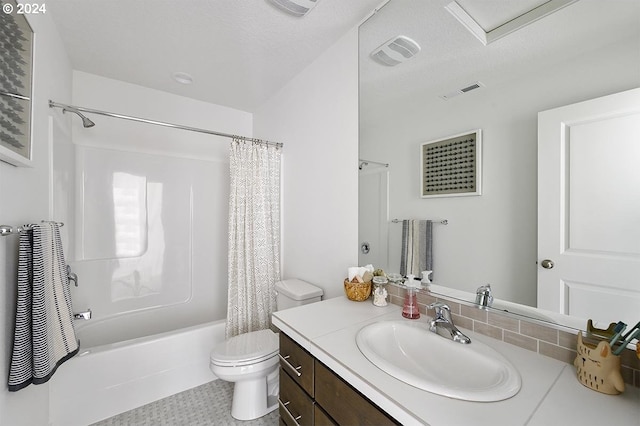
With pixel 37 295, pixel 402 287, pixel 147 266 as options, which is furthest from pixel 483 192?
pixel 147 266

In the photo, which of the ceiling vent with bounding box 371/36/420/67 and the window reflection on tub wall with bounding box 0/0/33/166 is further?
the ceiling vent with bounding box 371/36/420/67

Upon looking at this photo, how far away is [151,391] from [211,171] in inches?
76.4

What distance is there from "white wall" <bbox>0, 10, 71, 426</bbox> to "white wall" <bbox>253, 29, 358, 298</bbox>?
150cm

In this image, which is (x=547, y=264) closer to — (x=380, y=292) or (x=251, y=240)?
(x=380, y=292)

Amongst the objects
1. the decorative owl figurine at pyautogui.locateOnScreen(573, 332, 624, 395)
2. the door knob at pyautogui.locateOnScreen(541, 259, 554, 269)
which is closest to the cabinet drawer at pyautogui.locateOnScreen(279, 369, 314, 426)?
the decorative owl figurine at pyautogui.locateOnScreen(573, 332, 624, 395)

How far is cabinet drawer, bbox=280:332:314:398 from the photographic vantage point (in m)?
0.98

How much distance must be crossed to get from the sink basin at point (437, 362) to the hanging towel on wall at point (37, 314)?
51.9 inches

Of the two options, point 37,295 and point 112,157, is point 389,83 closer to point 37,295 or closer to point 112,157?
point 37,295

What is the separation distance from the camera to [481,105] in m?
1.06

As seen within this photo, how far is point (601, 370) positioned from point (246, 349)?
5.19 feet

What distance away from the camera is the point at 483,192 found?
3.47 feet

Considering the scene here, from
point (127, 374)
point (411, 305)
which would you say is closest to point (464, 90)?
point (411, 305)

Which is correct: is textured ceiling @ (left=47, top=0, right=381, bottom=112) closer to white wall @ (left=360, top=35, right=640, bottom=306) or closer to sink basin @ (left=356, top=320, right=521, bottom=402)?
white wall @ (left=360, top=35, right=640, bottom=306)

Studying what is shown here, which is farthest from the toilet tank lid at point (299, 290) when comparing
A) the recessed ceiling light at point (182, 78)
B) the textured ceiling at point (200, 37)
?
the recessed ceiling light at point (182, 78)
